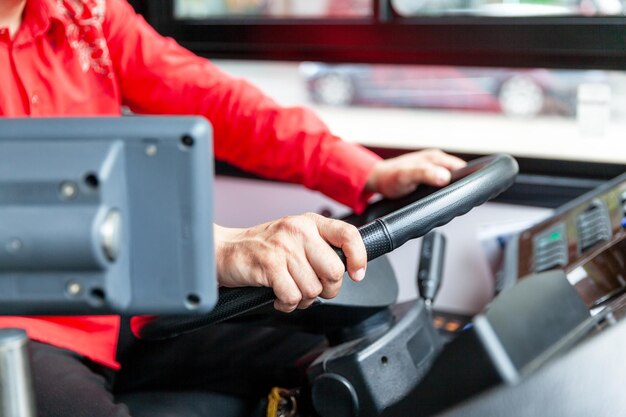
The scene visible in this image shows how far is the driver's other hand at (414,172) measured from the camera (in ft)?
4.01

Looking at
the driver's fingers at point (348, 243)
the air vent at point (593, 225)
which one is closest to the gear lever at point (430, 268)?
the air vent at point (593, 225)

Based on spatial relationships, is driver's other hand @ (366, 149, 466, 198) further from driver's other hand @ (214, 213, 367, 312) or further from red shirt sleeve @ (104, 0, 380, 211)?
driver's other hand @ (214, 213, 367, 312)

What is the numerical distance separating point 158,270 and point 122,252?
3 cm

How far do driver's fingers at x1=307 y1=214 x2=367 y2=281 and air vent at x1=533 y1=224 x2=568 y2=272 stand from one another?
2.34 ft

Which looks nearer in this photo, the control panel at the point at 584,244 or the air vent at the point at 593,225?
the control panel at the point at 584,244

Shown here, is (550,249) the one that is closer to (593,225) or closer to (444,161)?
(593,225)

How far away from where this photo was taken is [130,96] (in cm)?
153

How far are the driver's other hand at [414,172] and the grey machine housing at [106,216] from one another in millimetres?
689

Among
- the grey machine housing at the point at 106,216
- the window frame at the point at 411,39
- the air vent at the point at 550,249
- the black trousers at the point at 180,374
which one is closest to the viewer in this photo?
the grey machine housing at the point at 106,216

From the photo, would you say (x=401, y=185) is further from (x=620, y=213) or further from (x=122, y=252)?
(x=122, y=252)

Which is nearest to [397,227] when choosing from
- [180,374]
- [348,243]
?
[348,243]

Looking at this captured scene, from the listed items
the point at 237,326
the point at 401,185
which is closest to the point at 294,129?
the point at 401,185

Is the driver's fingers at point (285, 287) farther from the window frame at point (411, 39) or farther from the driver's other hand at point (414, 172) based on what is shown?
the window frame at point (411, 39)

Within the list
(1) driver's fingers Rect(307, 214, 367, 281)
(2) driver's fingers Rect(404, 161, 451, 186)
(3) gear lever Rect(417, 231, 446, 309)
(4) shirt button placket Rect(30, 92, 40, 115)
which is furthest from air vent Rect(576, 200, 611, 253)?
(4) shirt button placket Rect(30, 92, 40, 115)
